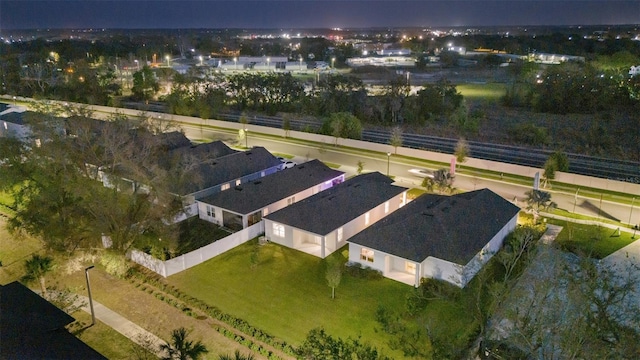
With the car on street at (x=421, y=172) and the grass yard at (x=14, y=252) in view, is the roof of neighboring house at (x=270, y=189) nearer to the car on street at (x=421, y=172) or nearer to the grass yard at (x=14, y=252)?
the car on street at (x=421, y=172)

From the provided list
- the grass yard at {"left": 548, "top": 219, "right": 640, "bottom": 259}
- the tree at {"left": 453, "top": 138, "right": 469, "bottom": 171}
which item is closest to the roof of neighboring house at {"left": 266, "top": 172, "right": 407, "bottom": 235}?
the grass yard at {"left": 548, "top": 219, "right": 640, "bottom": 259}

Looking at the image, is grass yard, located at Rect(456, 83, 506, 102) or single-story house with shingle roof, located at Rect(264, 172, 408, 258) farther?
grass yard, located at Rect(456, 83, 506, 102)

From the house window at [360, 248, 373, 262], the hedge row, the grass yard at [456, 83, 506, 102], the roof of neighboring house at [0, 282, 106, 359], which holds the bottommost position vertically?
the hedge row

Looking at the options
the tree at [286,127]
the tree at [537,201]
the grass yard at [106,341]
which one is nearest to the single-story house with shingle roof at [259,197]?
the grass yard at [106,341]

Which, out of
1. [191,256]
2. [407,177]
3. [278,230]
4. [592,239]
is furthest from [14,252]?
[592,239]

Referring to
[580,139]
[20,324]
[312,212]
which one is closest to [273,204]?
[312,212]

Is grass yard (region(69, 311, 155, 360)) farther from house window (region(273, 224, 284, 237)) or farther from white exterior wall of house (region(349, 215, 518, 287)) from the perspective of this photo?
white exterior wall of house (region(349, 215, 518, 287))

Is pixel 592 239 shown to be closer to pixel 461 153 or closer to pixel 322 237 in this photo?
pixel 322 237
